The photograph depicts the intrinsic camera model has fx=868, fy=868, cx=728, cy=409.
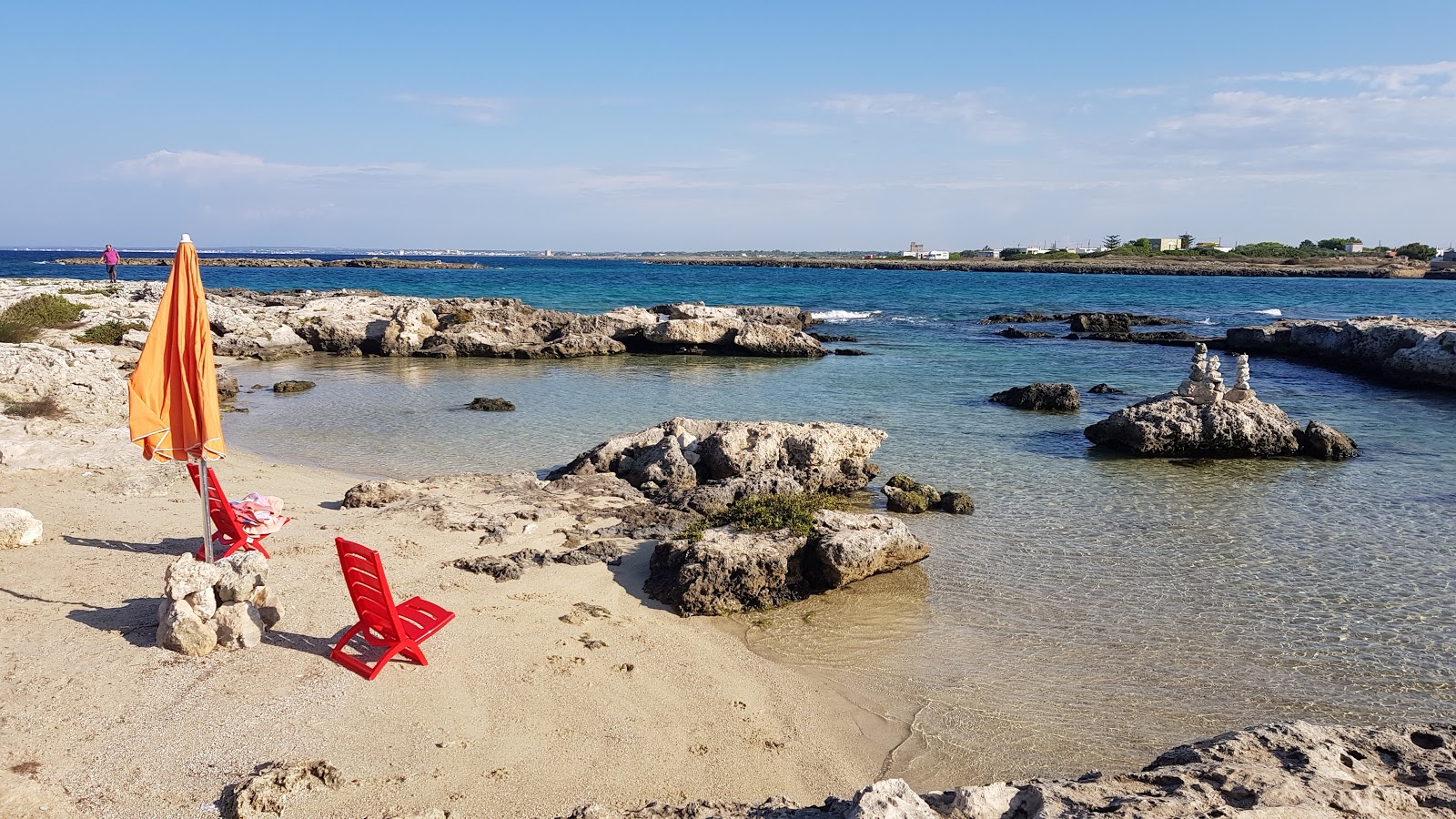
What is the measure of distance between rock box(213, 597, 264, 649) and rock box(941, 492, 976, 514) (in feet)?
27.4

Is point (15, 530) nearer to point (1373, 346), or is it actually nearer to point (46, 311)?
point (46, 311)

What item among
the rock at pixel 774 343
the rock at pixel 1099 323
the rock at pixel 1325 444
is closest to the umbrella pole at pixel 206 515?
the rock at pixel 1325 444

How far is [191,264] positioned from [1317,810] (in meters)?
8.38

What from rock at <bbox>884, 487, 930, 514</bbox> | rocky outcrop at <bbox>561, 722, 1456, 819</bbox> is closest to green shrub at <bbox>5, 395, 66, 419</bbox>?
rock at <bbox>884, 487, 930, 514</bbox>

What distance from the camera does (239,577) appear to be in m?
6.93

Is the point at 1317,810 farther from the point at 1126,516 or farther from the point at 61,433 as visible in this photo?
the point at 61,433

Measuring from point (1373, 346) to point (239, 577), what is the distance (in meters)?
32.1

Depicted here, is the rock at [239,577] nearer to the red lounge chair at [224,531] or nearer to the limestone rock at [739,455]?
the red lounge chair at [224,531]

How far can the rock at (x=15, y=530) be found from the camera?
859 centimetres

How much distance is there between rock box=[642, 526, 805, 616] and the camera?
27.5 ft

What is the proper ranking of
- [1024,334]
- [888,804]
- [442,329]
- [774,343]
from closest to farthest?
[888,804] → [774,343] → [442,329] → [1024,334]

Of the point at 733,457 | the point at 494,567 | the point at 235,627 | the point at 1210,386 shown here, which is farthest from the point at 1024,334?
the point at 235,627

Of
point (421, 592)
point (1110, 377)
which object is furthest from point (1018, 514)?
point (1110, 377)

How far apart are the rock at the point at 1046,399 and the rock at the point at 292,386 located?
57.8ft
